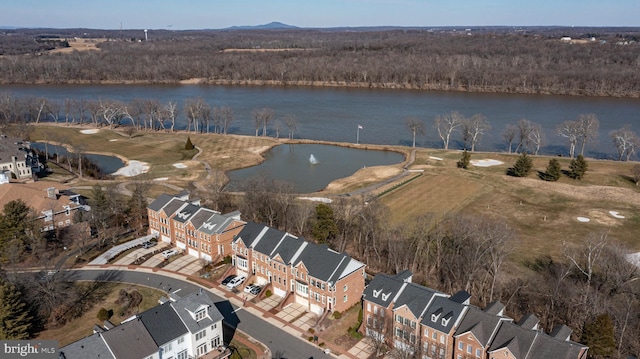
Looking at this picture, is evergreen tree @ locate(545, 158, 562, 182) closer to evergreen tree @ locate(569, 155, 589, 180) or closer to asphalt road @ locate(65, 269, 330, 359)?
evergreen tree @ locate(569, 155, 589, 180)

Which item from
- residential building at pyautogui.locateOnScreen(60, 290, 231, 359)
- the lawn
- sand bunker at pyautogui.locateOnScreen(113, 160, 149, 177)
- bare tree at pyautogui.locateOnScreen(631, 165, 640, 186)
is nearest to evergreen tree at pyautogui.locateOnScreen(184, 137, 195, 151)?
sand bunker at pyautogui.locateOnScreen(113, 160, 149, 177)

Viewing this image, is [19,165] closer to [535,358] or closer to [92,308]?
[92,308]

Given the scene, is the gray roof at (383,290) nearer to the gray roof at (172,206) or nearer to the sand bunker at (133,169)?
the gray roof at (172,206)

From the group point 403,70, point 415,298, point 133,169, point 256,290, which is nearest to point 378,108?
point 403,70

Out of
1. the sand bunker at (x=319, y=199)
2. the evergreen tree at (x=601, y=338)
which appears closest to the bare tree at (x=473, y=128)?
the sand bunker at (x=319, y=199)

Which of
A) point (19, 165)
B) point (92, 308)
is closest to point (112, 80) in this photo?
point (19, 165)
